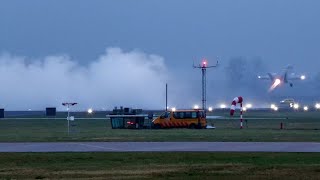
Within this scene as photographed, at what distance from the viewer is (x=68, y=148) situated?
137ft

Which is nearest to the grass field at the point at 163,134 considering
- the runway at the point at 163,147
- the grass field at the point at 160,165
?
the runway at the point at 163,147

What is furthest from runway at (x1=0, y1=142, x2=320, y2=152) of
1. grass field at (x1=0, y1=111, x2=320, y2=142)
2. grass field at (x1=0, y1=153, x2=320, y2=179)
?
grass field at (x1=0, y1=111, x2=320, y2=142)

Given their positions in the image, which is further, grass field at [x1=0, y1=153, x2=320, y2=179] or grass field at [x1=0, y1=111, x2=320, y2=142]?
grass field at [x1=0, y1=111, x2=320, y2=142]

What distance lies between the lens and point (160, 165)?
102ft

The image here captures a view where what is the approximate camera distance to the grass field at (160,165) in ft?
89.6

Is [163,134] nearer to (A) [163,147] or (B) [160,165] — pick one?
(A) [163,147]

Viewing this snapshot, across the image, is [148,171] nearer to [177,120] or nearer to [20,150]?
[20,150]

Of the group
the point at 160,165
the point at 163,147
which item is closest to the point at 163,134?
the point at 163,147

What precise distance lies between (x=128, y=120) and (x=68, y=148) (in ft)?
112

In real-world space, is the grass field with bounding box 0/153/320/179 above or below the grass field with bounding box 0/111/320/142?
below

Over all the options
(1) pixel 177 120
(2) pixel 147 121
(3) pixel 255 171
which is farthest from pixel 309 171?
(2) pixel 147 121

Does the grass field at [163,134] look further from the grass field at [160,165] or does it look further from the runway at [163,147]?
the grass field at [160,165]

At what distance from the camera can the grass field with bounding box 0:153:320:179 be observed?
27.3 meters

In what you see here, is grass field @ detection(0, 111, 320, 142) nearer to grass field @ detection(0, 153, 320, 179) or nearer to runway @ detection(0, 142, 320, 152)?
runway @ detection(0, 142, 320, 152)
